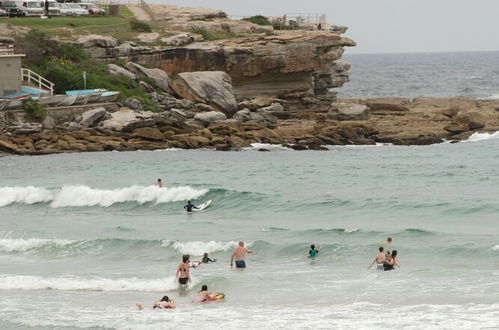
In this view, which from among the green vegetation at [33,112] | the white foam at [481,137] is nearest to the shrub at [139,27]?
the green vegetation at [33,112]

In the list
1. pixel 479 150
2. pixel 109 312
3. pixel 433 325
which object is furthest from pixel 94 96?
pixel 433 325

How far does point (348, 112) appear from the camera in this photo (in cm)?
6200

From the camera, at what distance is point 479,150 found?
5138cm

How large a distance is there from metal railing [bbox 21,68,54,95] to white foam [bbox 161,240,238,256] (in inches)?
1092

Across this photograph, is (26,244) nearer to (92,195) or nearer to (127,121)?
(92,195)

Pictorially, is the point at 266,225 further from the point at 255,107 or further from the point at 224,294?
the point at 255,107

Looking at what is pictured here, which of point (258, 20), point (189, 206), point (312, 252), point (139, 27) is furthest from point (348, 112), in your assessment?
point (312, 252)

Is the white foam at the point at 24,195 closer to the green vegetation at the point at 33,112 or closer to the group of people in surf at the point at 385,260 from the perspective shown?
the green vegetation at the point at 33,112

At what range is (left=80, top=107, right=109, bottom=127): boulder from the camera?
180 feet

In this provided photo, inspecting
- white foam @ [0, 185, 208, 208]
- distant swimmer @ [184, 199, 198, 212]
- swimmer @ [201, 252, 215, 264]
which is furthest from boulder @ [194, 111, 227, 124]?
swimmer @ [201, 252, 215, 264]

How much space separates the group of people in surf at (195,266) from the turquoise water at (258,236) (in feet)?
0.91

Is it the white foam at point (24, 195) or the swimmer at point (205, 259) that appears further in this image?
the white foam at point (24, 195)

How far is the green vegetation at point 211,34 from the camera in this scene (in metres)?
72.2

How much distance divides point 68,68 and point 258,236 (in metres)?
31.4
